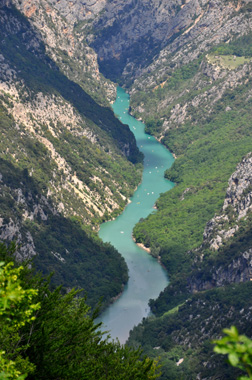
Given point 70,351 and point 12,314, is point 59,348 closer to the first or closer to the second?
point 70,351

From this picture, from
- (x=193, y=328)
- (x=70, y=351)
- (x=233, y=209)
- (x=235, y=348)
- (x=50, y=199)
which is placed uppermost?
(x=233, y=209)

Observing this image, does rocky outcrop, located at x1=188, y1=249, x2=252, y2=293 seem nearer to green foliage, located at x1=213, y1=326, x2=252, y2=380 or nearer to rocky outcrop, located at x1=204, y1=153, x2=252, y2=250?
rocky outcrop, located at x1=204, y1=153, x2=252, y2=250

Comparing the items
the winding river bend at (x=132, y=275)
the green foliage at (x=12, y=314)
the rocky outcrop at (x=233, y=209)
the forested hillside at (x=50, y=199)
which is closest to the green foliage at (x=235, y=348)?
the green foliage at (x=12, y=314)

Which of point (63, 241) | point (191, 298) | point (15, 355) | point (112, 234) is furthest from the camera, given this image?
point (112, 234)

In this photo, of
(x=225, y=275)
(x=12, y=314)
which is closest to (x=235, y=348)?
(x=12, y=314)

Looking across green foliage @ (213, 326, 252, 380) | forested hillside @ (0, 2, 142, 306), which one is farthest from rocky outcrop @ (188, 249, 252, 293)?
green foliage @ (213, 326, 252, 380)

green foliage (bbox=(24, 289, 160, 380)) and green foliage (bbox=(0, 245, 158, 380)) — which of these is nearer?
green foliage (bbox=(0, 245, 158, 380))

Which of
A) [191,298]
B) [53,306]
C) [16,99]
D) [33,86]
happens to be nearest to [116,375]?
[53,306]

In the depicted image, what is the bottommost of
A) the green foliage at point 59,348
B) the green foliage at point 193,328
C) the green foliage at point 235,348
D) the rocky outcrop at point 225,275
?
the green foliage at point 235,348

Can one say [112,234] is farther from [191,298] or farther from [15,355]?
[15,355]

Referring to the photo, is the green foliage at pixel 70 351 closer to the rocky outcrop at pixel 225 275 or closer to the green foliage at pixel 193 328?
the green foliage at pixel 193 328

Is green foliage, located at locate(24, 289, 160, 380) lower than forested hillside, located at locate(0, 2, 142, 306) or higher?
lower
